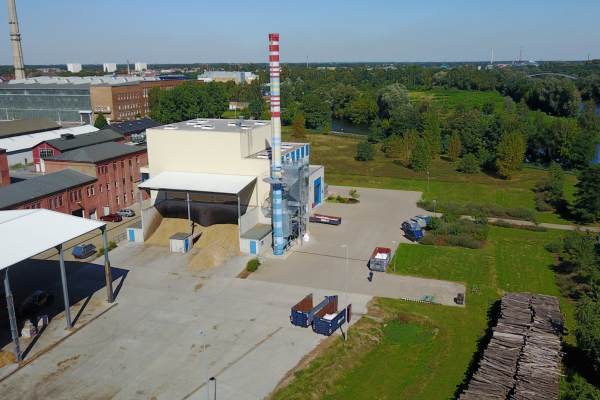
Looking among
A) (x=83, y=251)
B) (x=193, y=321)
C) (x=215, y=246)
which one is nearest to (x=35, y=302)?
(x=83, y=251)

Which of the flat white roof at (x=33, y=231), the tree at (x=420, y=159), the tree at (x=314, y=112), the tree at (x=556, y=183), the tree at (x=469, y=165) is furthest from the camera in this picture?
the tree at (x=314, y=112)

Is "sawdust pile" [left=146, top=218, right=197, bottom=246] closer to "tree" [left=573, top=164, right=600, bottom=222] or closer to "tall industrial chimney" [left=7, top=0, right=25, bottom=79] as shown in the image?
"tree" [left=573, top=164, right=600, bottom=222]

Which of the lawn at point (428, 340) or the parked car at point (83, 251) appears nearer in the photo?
the lawn at point (428, 340)

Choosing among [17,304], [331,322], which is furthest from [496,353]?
[17,304]

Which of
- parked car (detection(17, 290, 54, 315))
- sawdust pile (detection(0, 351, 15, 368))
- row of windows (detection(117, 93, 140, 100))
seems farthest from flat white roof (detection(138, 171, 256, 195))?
row of windows (detection(117, 93, 140, 100))

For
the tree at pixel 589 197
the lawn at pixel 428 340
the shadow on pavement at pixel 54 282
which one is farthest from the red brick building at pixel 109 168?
the tree at pixel 589 197

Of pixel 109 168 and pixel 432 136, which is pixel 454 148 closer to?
pixel 432 136

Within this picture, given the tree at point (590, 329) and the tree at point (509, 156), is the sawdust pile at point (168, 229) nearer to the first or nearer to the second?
the tree at point (590, 329)
